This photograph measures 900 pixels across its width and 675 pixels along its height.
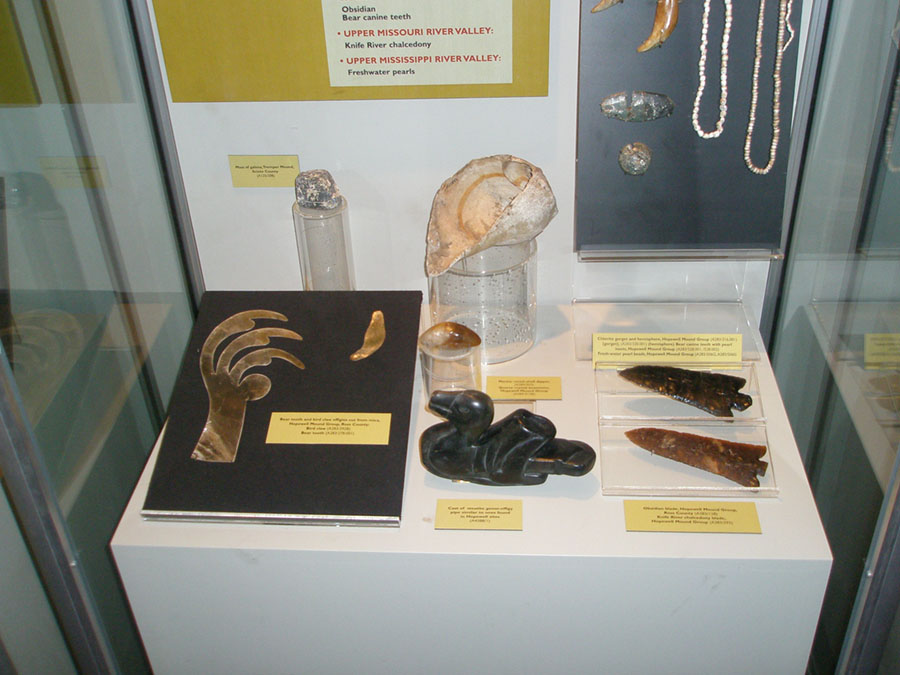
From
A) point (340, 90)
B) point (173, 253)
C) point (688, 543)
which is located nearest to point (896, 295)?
point (688, 543)

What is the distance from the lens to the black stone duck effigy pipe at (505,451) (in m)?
1.04

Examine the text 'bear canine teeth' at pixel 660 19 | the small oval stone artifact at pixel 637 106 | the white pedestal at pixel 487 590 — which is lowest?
the white pedestal at pixel 487 590

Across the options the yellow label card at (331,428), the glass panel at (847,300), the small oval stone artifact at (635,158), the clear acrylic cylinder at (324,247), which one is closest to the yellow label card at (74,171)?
the clear acrylic cylinder at (324,247)

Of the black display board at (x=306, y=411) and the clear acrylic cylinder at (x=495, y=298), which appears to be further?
the clear acrylic cylinder at (x=495, y=298)

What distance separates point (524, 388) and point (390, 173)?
1.31 feet

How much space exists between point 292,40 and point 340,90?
95 millimetres

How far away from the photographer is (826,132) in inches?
46.7

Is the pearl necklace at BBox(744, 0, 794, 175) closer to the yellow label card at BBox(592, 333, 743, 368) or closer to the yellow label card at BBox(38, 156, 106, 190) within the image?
the yellow label card at BBox(592, 333, 743, 368)

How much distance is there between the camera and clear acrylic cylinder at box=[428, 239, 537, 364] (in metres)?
1.27

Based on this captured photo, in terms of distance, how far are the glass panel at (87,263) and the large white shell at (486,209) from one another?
0.45m

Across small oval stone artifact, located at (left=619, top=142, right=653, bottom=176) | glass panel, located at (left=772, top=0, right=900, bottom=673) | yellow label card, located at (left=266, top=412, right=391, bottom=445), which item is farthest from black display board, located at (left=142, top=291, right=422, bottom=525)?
glass panel, located at (left=772, top=0, right=900, bottom=673)

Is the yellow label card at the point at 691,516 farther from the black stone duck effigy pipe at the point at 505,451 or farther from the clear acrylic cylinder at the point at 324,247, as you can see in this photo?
the clear acrylic cylinder at the point at 324,247

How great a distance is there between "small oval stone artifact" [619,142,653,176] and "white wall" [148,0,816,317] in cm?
10

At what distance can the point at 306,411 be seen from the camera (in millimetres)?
1110
